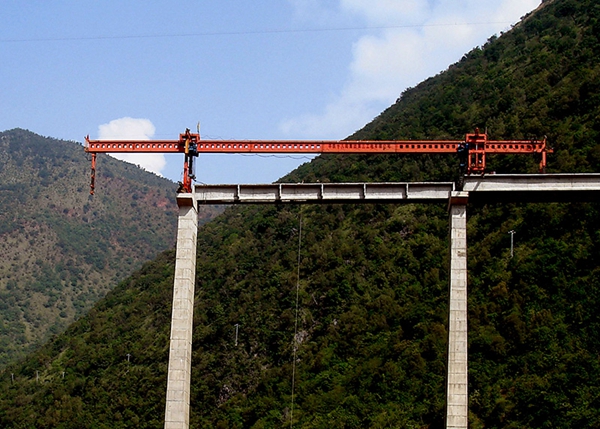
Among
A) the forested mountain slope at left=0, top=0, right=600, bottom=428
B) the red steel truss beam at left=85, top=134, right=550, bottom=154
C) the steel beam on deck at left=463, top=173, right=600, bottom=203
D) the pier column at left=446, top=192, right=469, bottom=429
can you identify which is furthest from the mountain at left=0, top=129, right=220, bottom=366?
the steel beam on deck at left=463, top=173, right=600, bottom=203

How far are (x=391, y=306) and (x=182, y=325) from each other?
3225 cm

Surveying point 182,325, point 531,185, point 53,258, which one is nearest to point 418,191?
point 531,185

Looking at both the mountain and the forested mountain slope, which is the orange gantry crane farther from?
the mountain

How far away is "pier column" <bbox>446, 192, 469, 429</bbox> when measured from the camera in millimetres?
31578

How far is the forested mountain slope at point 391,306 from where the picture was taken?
52344 millimetres

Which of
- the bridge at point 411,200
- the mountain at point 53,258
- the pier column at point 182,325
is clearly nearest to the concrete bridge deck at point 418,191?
the bridge at point 411,200

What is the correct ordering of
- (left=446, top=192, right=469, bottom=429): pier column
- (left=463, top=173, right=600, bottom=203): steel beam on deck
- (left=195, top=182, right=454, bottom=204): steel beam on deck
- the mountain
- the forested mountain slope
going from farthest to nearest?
the mountain → the forested mountain slope → (left=195, top=182, right=454, bottom=204): steel beam on deck → (left=463, top=173, right=600, bottom=203): steel beam on deck → (left=446, top=192, right=469, bottom=429): pier column

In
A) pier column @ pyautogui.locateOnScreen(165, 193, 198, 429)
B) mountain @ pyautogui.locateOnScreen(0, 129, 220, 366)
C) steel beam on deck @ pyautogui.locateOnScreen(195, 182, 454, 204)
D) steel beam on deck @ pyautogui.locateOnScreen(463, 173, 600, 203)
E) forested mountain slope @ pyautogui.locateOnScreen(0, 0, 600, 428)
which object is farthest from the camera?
mountain @ pyautogui.locateOnScreen(0, 129, 220, 366)

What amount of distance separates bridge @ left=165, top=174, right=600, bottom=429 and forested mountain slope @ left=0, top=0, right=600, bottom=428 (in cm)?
1612

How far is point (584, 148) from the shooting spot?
61.4 meters

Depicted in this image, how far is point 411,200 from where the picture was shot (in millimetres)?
34750

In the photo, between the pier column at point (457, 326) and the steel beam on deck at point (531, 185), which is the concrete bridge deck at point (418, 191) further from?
the pier column at point (457, 326)

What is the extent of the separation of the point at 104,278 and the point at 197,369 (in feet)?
363

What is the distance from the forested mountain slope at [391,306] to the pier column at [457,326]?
635 inches
